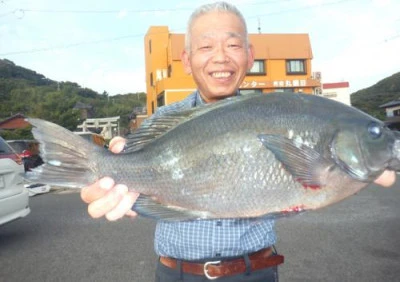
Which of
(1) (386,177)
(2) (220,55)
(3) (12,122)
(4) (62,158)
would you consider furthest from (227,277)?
(3) (12,122)

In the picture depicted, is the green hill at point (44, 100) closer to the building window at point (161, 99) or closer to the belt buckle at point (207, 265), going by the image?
the building window at point (161, 99)

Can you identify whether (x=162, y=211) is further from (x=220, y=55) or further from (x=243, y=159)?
(x=220, y=55)

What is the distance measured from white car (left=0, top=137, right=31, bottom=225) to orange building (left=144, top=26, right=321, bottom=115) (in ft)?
79.7

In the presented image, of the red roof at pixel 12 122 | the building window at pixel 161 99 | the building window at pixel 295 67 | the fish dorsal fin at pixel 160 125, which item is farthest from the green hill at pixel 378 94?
the fish dorsal fin at pixel 160 125

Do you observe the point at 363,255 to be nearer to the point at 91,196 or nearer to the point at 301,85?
the point at 91,196

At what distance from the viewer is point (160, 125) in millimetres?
1859

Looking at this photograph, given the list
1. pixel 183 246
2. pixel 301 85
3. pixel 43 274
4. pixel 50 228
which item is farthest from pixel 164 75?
pixel 183 246

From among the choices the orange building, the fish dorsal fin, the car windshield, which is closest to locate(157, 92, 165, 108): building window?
the orange building

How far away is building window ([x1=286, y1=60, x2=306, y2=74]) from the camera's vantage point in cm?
3328

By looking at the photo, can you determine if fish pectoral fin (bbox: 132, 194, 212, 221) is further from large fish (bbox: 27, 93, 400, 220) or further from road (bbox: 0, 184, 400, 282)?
road (bbox: 0, 184, 400, 282)

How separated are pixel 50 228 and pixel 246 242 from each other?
5845 mm

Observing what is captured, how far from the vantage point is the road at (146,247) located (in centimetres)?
460

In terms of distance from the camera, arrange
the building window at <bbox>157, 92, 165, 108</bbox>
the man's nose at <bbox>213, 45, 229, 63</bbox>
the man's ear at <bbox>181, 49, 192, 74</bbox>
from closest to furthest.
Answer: the man's nose at <bbox>213, 45, 229, 63</bbox>, the man's ear at <bbox>181, 49, 192, 74</bbox>, the building window at <bbox>157, 92, 165, 108</bbox>

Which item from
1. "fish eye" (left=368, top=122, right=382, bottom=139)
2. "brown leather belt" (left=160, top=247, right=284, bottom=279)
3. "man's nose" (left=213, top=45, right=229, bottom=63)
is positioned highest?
"man's nose" (left=213, top=45, right=229, bottom=63)
